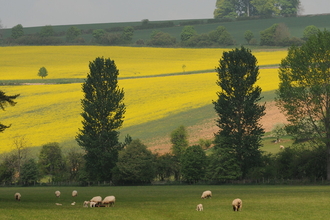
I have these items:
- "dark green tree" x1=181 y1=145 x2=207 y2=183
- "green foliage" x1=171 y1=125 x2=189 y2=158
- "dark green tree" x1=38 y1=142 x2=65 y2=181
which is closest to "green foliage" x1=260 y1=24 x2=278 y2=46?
"green foliage" x1=171 y1=125 x2=189 y2=158

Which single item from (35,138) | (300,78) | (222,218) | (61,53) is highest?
(61,53)

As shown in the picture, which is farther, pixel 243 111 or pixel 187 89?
pixel 187 89

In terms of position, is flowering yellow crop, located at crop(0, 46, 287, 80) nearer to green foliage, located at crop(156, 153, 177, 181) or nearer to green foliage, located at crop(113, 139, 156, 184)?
green foliage, located at crop(156, 153, 177, 181)

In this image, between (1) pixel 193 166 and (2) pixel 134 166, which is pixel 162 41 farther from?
(1) pixel 193 166

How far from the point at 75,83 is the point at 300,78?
69.9 metres

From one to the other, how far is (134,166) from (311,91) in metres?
23.5

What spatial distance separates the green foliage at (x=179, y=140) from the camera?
80.5 meters

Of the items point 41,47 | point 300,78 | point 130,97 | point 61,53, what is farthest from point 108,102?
point 41,47

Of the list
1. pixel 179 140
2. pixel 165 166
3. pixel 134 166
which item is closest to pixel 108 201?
pixel 134 166

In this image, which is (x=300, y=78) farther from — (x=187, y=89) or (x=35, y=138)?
(x=187, y=89)

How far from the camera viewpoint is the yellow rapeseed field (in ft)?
312

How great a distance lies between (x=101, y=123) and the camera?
242 feet

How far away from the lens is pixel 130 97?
356 ft

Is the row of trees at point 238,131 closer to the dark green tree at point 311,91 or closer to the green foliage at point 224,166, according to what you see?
the dark green tree at point 311,91
